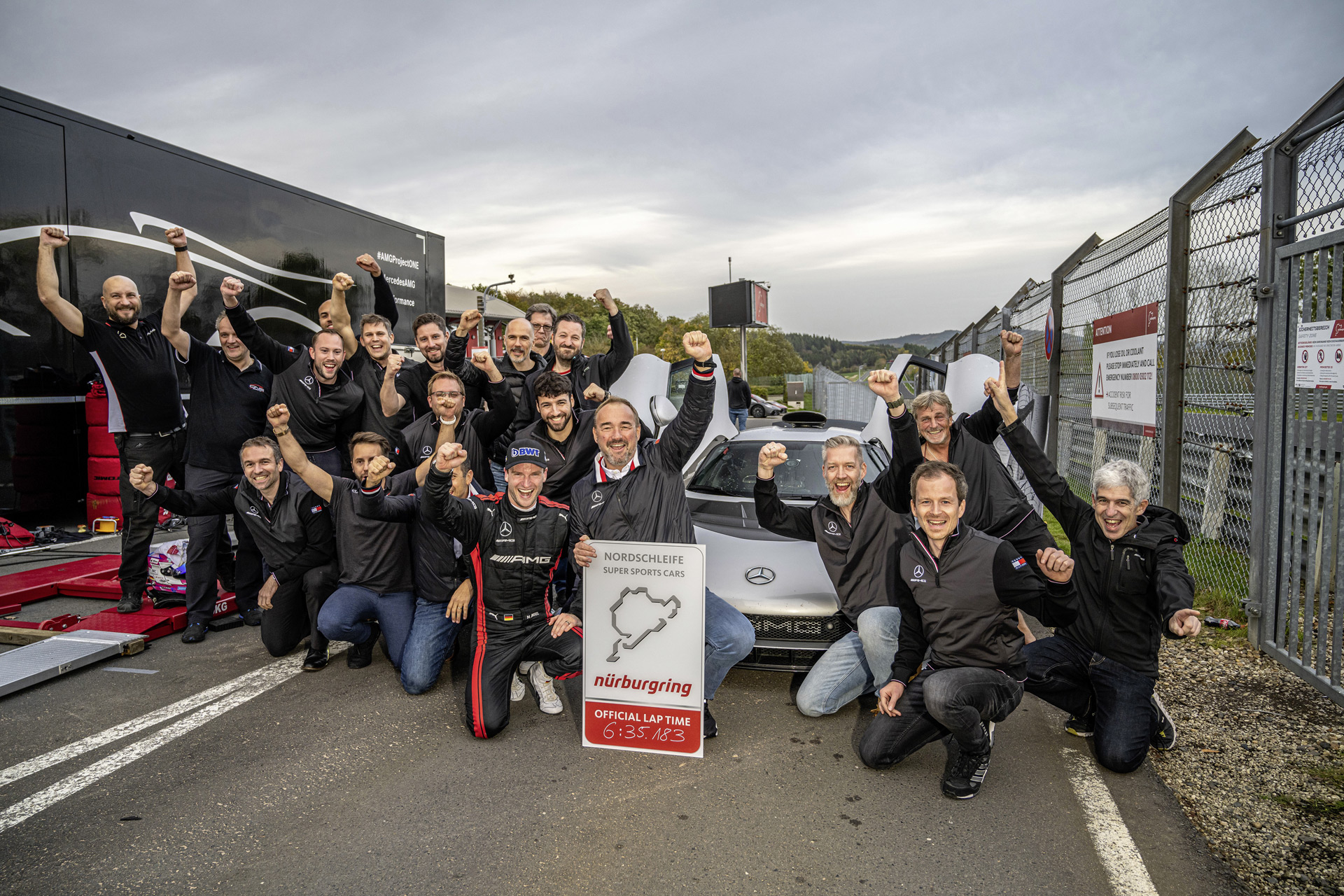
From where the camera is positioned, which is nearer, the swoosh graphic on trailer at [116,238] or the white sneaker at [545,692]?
the white sneaker at [545,692]

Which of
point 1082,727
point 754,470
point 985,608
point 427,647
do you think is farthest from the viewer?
point 754,470

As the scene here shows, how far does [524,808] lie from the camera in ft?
9.23

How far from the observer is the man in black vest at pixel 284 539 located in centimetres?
422

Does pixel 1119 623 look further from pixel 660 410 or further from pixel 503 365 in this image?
pixel 503 365

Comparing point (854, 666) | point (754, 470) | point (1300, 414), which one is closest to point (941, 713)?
point (854, 666)

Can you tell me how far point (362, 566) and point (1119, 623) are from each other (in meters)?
3.79

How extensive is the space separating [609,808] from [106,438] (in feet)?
21.5

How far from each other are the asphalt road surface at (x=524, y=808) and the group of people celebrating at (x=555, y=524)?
22cm

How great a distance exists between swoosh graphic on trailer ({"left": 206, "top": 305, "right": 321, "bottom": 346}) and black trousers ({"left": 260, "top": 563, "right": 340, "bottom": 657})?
12.7ft

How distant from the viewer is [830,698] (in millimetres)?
3559

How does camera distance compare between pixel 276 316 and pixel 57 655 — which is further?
pixel 276 316

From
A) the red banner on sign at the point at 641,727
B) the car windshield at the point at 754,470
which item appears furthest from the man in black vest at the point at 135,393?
the car windshield at the point at 754,470

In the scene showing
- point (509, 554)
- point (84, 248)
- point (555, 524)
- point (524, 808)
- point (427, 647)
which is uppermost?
point (84, 248)

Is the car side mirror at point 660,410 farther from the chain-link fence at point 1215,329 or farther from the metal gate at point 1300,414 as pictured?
the metal gate at point 1300,414
